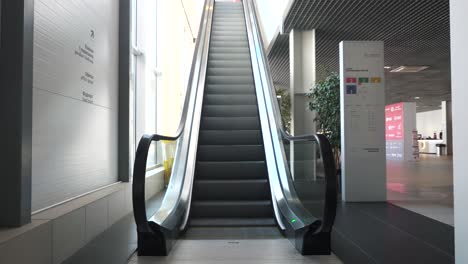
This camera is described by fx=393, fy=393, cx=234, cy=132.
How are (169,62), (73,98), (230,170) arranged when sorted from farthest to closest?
1. (169,62)
2. (230,170)
3. (73,98)

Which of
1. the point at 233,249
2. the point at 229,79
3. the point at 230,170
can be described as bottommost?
the point at 233,249

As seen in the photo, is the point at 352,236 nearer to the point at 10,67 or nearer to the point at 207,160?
the point at 207,160

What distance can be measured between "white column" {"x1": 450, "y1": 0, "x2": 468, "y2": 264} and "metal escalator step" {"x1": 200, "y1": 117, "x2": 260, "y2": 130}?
391 centimetres

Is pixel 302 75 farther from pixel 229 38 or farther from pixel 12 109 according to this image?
pixel 12 109

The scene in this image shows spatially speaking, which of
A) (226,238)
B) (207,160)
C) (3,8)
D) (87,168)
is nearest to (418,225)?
(226,238)

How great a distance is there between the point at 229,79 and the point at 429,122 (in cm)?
3441

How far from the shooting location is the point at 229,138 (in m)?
6.07

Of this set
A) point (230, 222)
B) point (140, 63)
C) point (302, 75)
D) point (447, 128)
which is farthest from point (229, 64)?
point (447, 128)

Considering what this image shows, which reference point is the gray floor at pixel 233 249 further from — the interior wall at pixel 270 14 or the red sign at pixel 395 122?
the red sign at pixel 395 122

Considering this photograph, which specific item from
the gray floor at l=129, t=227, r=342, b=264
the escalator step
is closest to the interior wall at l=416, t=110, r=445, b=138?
the escalator step

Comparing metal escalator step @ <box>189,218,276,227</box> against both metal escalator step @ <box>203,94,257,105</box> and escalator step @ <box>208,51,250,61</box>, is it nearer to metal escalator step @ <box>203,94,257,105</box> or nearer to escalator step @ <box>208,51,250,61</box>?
metal escalator step @ <box>203,94,257,105</box>

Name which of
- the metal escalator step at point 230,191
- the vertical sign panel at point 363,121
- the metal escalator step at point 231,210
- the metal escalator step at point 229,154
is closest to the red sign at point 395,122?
the vertical sign panel at point 363,121

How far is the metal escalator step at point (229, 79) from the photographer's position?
26.1 ft

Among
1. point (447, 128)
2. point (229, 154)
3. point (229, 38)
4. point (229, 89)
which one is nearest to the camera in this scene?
point (229, 154)
